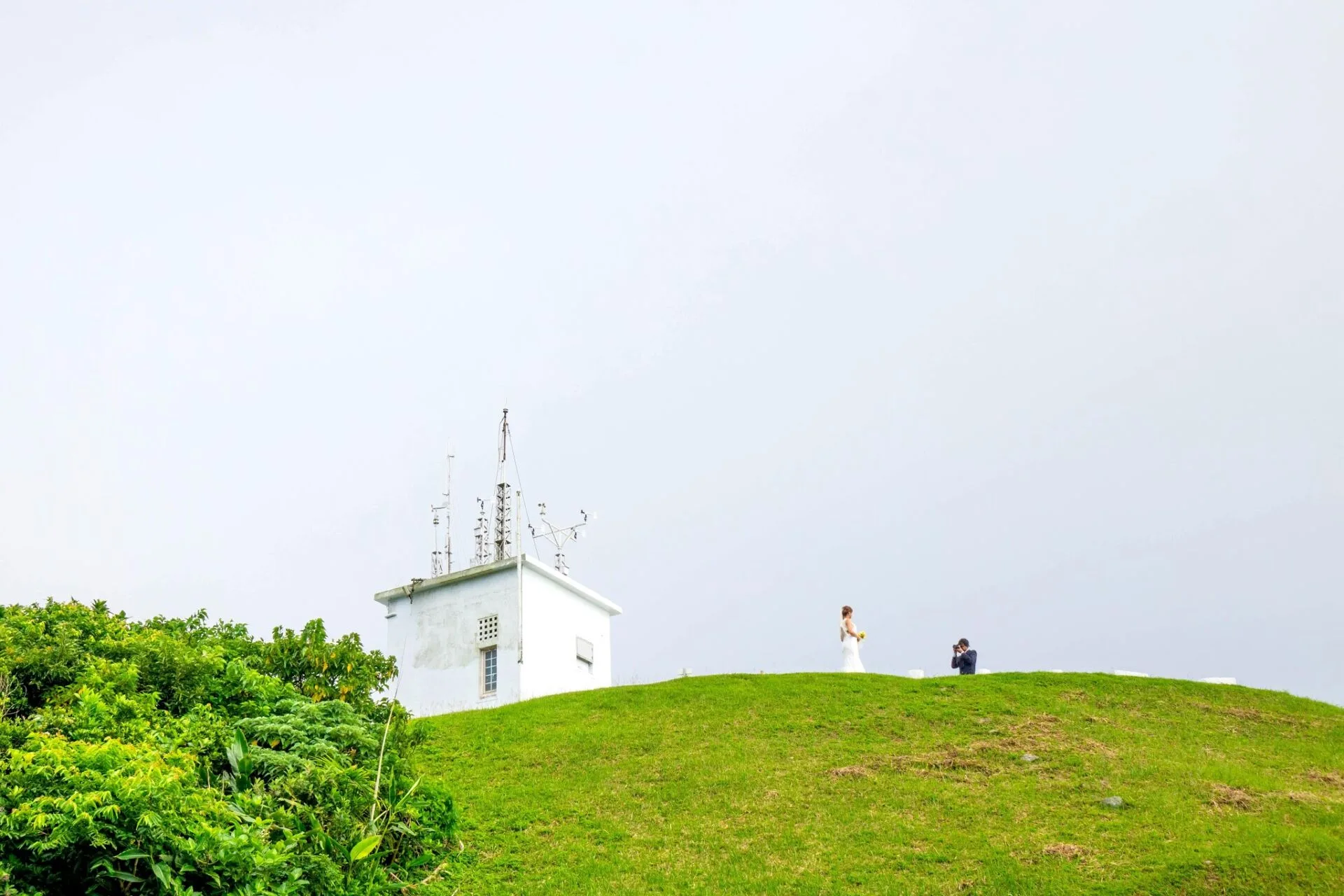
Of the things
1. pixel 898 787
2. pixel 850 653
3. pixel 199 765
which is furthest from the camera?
pixel 850 653

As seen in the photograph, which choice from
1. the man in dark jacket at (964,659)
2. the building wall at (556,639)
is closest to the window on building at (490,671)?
the building wall at (556,639)

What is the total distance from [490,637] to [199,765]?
69.1ft

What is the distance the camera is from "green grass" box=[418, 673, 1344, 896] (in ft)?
61.3

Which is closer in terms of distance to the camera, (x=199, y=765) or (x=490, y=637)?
(x=199, y=765)

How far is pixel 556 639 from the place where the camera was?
35.2 meters

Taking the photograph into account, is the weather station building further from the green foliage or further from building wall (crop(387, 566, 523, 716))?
the green foliage

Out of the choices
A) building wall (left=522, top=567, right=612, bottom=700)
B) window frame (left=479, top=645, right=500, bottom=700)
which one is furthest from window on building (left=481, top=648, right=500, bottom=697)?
building wall (left=522, top=567, right=612, bottom=700)

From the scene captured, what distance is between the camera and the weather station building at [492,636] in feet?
111

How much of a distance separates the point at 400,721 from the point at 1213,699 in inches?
850

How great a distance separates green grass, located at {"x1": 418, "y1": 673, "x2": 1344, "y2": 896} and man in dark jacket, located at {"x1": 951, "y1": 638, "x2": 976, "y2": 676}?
8.13 feet

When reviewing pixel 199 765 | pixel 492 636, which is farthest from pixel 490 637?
pixel 199 765

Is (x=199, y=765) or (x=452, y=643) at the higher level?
(x=452, y=643)

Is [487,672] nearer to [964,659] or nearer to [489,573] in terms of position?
[489,573]

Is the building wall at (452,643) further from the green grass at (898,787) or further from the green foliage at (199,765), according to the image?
the green foliage at (199,765)
